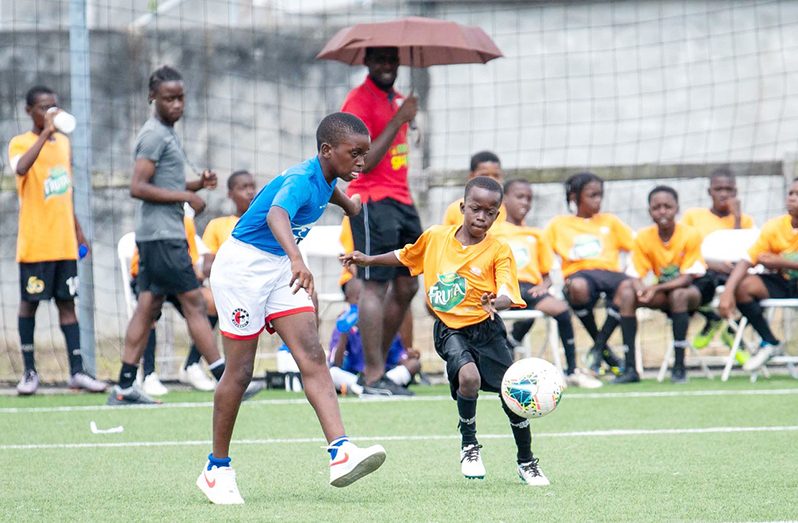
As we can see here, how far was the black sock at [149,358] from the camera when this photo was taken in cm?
1043

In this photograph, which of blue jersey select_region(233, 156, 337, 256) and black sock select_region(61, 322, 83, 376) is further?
black sock select_region(61, 322, 83, 376)

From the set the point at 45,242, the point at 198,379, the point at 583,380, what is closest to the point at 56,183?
the point at 45,242

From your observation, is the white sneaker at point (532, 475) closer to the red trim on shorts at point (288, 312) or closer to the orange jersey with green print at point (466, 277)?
the orange jersey with green print at point (466, 277)

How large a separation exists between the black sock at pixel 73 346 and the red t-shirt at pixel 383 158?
232 centimetres

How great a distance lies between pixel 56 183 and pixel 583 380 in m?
4.15

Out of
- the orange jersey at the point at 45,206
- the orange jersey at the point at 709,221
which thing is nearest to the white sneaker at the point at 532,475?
the orange jersey at the point at 45,206

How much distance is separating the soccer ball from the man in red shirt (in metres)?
3.44

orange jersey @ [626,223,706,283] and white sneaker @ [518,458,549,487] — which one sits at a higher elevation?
orange jersey @ [626,223,706,283]

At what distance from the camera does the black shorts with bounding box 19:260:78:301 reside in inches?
392

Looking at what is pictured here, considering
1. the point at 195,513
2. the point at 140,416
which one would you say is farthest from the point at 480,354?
the point at 140,416

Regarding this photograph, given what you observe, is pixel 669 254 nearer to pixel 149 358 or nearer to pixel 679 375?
pixel 679 375

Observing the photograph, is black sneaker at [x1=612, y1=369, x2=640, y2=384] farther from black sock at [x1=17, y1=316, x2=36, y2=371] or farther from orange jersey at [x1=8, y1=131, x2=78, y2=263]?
black sock at [x1=17, y1=316, x2=36, y2=371]

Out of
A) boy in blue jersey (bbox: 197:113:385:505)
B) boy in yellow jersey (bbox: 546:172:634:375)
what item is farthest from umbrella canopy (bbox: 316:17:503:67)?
boy in blue jersey (bbox: 197:113:385:505)

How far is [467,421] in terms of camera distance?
5.89 metres
